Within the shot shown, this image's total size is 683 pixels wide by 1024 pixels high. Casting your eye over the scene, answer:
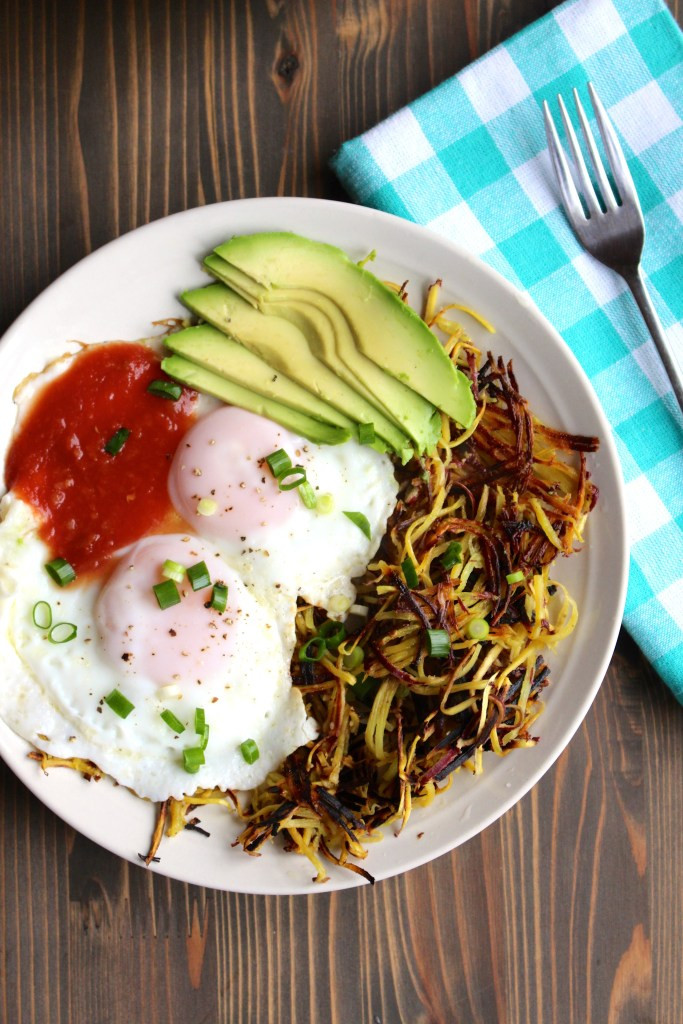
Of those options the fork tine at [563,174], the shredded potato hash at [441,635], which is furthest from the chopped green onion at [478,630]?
the fork tine at [563,174]

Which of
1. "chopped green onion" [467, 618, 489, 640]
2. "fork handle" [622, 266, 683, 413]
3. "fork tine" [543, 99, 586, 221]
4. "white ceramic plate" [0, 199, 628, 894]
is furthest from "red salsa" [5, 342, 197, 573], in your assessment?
"fork handle" [622, 266, 683, 413]

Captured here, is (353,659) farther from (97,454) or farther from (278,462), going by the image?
(97,454)

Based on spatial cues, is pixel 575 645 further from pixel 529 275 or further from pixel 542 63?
pixel 542 63

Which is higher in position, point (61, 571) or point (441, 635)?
point (61, 571)

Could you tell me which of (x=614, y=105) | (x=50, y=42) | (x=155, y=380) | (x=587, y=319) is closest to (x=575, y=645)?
(x=587, y=319)

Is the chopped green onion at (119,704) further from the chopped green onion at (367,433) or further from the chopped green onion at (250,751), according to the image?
the chopped green onion at (367,433)

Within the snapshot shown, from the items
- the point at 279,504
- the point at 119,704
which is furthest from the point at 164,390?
the point at 119,704
